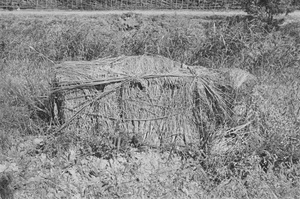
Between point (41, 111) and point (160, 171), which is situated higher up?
point (41, 111)

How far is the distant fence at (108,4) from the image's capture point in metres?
13.6

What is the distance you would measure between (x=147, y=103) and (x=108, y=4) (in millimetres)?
8848

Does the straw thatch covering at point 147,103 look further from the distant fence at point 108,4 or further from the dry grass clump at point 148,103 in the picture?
the distant fence at point 108,4

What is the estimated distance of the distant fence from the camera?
1358cm

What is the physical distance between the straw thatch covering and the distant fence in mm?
8411

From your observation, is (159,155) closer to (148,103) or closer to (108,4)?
(148,103)

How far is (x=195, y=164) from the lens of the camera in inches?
212

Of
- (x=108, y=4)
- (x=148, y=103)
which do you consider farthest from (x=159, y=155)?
(x=108, y=4)

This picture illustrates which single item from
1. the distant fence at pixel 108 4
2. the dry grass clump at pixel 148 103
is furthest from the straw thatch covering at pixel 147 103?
the distant fence at pixel 108 4

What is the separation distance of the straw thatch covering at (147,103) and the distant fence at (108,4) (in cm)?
841

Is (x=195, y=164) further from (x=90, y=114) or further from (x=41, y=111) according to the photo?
(x=41, y=111)

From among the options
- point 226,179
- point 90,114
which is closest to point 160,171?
point 226,179

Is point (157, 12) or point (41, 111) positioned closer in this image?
point (41, 111)

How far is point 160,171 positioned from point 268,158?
4.45 feet
